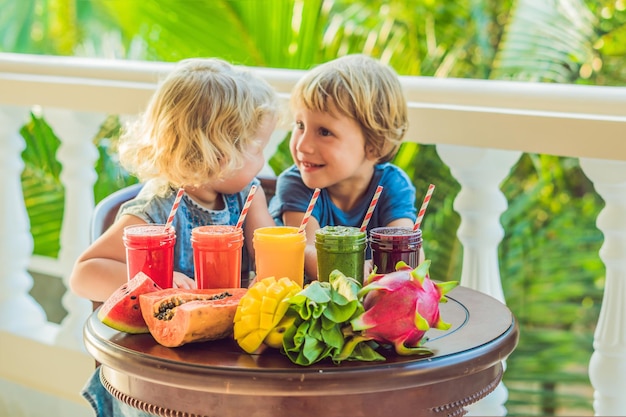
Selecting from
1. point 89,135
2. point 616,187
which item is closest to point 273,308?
point 616,187

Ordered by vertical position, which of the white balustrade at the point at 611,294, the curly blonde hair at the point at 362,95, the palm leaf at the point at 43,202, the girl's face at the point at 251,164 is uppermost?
the curly blonde hair at the point at 362,95

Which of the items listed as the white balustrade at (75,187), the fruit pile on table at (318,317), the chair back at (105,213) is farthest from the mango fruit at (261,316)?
the white balustrade at (75,187)

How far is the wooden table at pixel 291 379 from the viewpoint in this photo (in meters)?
1.44

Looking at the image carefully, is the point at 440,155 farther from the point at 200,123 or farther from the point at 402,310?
the point at 402,310

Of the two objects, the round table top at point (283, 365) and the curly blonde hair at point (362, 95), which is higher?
the curly blonde hair at point (362, 95)

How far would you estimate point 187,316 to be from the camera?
1.54m

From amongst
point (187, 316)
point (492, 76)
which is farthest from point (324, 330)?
point (492, 76)

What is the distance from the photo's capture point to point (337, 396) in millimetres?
1463

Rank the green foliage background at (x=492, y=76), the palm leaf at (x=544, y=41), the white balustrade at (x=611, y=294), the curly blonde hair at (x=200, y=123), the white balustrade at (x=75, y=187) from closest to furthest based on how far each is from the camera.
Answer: the curly blonde hair at (x=200, y=123) < the white balustrade at (x=611, y=294) < the white balustrade at (x=75, y=187) < the green foliage background at (x=492, y=76) < the palm leaf at (x=544, y=41)

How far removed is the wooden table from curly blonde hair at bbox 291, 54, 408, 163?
2.11 ft

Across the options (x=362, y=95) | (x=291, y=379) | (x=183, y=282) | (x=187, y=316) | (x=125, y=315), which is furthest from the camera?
(x=362, y=95)

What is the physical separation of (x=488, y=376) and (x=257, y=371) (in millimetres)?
430

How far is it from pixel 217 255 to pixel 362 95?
564mm

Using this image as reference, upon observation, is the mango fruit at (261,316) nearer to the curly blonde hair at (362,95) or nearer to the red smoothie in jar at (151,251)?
the red smoothie in jar at (151,251)
